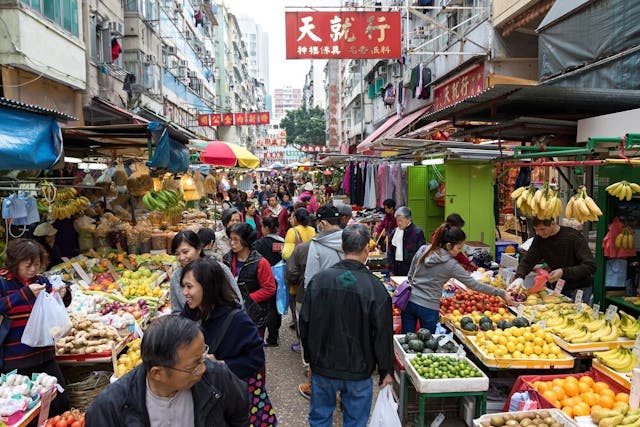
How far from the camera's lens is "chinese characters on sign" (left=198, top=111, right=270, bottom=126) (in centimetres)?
2675

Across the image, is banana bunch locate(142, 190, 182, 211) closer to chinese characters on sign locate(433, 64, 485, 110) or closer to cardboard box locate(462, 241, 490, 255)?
cardboard box locate(462, 241, 490, 255)

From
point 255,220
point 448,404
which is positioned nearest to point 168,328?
point 448,404

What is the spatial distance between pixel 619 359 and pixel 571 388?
A: 564 millimetres

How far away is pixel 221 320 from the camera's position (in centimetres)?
283

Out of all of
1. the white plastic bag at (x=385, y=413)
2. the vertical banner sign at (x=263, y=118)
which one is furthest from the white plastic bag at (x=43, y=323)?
the vertical banner sign at (x=263, y=118)

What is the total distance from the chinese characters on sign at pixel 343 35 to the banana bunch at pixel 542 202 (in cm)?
695

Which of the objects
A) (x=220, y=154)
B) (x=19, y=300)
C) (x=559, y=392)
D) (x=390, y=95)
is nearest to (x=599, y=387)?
(x=559, y=392)

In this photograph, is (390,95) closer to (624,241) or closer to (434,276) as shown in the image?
(624,241)

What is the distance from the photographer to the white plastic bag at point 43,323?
3.87m

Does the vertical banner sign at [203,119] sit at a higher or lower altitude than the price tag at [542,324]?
higher

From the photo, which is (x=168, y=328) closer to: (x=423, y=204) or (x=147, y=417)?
(x=147, y=417)

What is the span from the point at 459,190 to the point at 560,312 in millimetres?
4022

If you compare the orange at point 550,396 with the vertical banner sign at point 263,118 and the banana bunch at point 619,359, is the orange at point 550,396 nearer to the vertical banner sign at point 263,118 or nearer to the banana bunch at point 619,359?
the banana bunch at point 619,359

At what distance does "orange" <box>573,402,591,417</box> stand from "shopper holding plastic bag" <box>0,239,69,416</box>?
447 cm
